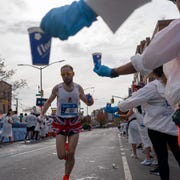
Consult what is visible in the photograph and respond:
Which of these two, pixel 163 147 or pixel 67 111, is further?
pixel 67 111

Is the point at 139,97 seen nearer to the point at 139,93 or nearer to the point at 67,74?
the point at 139,93

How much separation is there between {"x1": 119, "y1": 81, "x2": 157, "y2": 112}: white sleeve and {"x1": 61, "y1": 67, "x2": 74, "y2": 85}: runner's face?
5.16 ft

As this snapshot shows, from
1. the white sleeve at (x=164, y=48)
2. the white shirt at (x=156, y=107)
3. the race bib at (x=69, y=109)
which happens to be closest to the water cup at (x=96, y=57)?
the white sleeve at (x=164, y=48)

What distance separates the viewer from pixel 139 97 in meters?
5.39

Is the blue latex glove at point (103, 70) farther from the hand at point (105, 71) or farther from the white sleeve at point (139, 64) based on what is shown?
the white sleeve at point (139, 64)

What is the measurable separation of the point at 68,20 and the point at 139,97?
11.4ft

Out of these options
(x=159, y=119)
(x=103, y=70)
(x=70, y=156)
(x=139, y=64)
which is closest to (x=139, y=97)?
(x=159, y=119)

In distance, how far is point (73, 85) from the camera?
6969 mm

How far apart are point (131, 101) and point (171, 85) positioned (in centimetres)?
243

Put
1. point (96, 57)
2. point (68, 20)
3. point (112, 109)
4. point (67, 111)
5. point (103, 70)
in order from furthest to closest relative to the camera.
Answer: point (67, 111), point (112, 109), point (96, 57), point (103, 70), point (68, 20)

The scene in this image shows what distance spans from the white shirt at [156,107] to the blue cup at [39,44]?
3143mm

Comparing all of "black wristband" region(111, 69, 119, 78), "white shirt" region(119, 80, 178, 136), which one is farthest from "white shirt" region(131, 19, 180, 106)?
"white shirt" region(119, 80, 178, 136)

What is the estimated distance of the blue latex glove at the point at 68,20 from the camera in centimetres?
203

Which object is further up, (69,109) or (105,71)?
(69,109)
